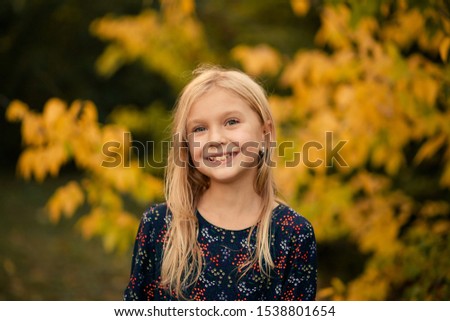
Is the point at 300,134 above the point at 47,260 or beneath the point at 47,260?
beneath

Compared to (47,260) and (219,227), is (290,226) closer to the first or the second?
(219,227)

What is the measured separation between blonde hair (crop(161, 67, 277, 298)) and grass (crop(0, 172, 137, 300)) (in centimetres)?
334

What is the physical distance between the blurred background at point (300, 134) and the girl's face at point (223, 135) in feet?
3.14

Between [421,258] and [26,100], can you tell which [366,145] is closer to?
[421,258]

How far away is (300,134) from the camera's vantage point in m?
4.16

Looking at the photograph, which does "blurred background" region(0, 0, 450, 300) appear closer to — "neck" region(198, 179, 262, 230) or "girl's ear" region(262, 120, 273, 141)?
"girl's ear" region(262, 120, 273, 141)

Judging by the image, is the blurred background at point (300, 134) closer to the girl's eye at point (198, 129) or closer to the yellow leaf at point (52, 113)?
the yellow leaf at point (52, 113)

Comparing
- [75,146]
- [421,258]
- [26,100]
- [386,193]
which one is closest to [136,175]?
[75,146]

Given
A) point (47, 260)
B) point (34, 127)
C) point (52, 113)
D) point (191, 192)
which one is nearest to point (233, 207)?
point (191, 192)

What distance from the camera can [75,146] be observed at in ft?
11.1

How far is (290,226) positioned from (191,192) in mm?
396

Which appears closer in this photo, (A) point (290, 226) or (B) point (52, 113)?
(A) point (290, 226)

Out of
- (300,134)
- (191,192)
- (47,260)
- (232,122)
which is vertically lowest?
(191,192)

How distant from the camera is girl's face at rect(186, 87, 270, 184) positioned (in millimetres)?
2113
